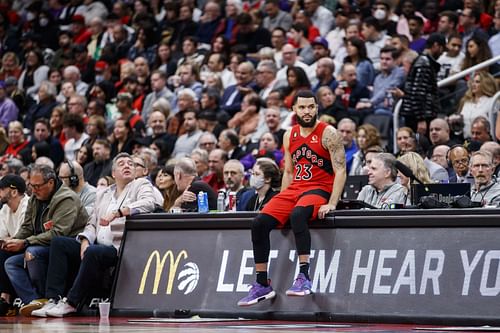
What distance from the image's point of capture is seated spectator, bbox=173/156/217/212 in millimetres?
12938

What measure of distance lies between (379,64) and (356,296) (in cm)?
870

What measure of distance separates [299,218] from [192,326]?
4.77 ft

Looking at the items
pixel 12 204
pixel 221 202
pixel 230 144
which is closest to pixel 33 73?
pixel 230 144

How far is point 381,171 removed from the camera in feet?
39.7

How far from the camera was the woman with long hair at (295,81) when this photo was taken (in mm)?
17594

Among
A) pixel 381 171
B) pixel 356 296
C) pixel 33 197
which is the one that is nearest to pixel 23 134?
pixel 33 197

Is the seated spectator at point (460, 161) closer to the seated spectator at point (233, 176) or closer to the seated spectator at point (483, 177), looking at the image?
the seated spectator at point (483, 177)

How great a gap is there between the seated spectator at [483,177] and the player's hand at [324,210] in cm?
181

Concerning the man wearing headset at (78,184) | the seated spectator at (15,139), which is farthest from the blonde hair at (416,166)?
the seated spectator at (15,139)

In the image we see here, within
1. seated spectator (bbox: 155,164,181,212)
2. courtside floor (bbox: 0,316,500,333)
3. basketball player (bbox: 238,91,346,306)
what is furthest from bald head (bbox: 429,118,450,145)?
courtside floor (bbox: 0,316,500,333)

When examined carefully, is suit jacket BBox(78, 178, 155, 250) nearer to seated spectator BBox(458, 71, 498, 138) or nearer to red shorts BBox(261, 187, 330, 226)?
red shorts BBox(261, 187, 330, 226)

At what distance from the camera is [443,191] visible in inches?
424

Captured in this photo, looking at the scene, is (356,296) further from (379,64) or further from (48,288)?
(379,64)

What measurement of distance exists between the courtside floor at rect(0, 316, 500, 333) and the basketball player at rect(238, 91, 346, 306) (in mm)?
418
